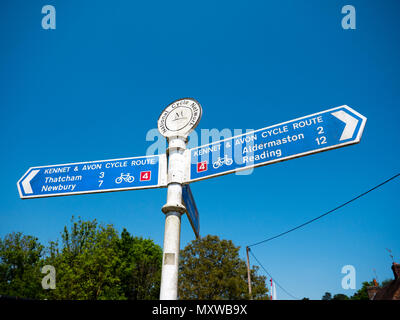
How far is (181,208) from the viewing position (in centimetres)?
358

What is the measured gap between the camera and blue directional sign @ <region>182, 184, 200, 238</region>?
3.97 meters

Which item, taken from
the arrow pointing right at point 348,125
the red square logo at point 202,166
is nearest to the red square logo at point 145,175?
the red square logo at point 202,166

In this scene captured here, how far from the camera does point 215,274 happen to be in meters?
26.6

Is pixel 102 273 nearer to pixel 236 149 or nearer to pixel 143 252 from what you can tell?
pixel 143 252

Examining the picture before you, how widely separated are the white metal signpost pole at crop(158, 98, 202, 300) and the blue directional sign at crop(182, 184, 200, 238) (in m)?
0.26

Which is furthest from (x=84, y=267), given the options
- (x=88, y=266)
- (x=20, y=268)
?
(x=20, y=268)

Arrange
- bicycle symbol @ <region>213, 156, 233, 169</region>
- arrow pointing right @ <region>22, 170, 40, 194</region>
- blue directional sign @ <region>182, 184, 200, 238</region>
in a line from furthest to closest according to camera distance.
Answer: arrow pointing right @ <region>22, 170, 40, 194</region>, blue directional sign @ <region>182, 184, 200, 238</region>, bicycle symbol @ <region>213, 156, 233, 169</region>

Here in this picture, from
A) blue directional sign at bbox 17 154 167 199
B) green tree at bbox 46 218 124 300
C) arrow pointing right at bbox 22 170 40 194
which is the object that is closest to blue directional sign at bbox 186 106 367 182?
blue directional sign at bbox 17 154 167 199

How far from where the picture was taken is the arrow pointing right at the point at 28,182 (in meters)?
4.43

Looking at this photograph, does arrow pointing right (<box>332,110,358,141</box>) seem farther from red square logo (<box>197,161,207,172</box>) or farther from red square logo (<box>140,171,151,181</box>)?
red square logo (<box>140,171,151,181</box>)

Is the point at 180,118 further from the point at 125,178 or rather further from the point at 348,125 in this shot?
the point at 348,125
